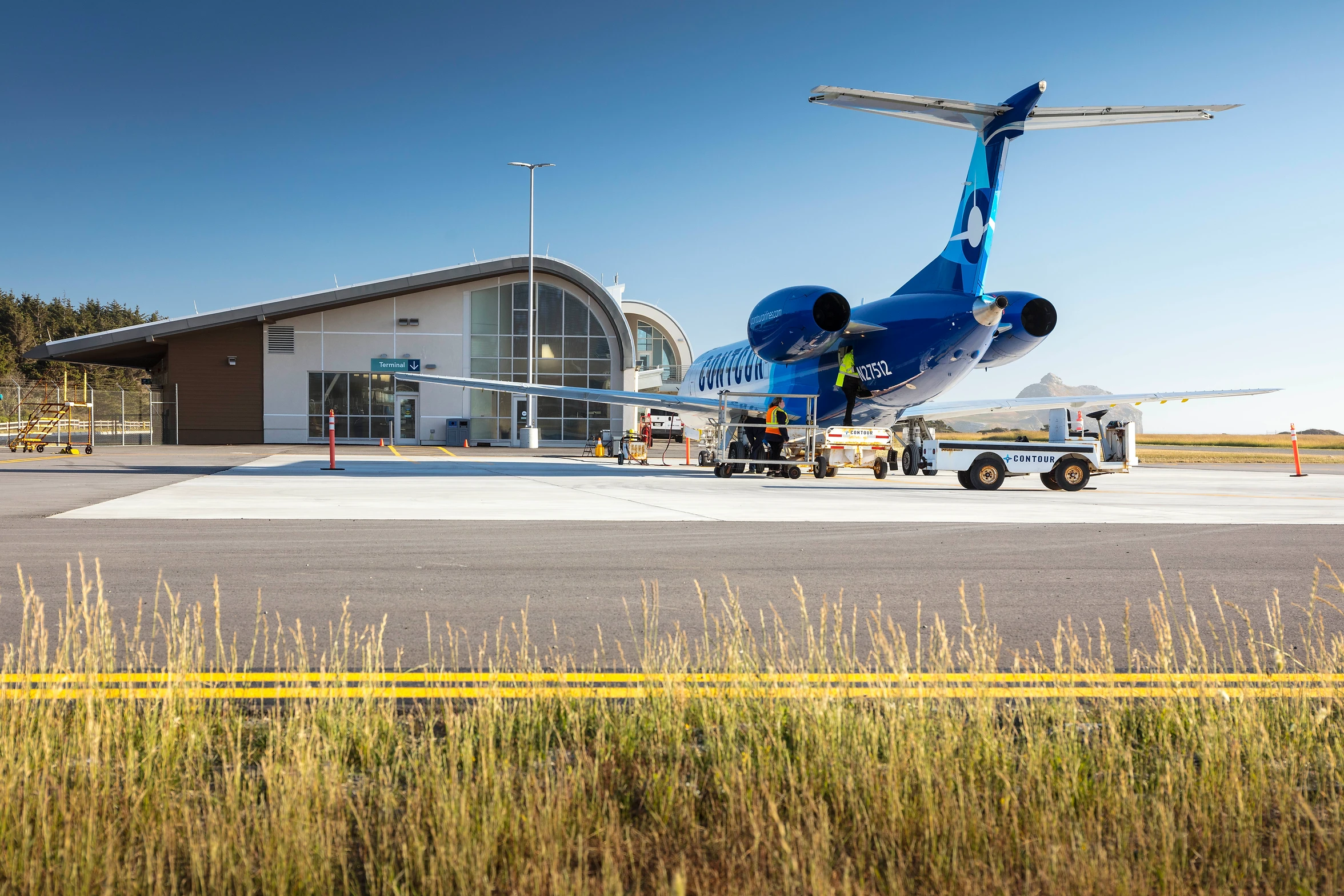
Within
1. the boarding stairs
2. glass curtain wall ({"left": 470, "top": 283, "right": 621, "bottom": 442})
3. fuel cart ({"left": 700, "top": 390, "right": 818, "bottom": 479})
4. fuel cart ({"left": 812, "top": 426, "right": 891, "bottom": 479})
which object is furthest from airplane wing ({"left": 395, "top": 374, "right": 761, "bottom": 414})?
glass curtain wall ({"left": 470, "top": 283, "right": 621, "bottom": 442})

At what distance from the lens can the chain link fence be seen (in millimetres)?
43500

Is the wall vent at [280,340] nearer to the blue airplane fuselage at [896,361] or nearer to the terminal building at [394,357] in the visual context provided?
the terminal building at [394,357]

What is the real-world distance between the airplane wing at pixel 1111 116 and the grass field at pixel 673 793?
50.7 feet

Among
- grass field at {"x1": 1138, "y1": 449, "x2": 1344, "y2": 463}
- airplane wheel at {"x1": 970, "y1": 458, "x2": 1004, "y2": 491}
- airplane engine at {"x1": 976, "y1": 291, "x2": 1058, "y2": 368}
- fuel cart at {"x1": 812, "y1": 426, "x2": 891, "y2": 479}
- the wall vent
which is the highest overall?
the wall vent

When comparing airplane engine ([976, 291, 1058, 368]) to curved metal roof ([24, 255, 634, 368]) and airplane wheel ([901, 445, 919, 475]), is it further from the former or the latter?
curved metal roof ([24, 255, 634, 368])

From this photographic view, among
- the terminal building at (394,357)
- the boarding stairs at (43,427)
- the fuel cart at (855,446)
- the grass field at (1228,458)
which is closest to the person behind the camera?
the fuel cart at (855,446)

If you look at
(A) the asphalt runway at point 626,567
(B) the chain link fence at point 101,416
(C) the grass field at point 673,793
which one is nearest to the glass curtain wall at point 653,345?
(B) the chain link fence at point 101,416

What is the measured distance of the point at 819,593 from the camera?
7.04m

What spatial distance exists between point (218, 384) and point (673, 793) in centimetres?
4746

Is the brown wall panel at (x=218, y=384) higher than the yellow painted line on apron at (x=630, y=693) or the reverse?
higher

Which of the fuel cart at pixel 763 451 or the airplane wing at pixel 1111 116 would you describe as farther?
the fuel cart at pixel 763 451

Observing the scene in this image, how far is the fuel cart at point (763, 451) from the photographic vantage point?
22250mm

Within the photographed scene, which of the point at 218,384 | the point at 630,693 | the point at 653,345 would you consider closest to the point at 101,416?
the point at 218,384

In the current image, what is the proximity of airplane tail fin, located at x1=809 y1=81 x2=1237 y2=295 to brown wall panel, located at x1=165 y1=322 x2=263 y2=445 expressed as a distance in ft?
121
